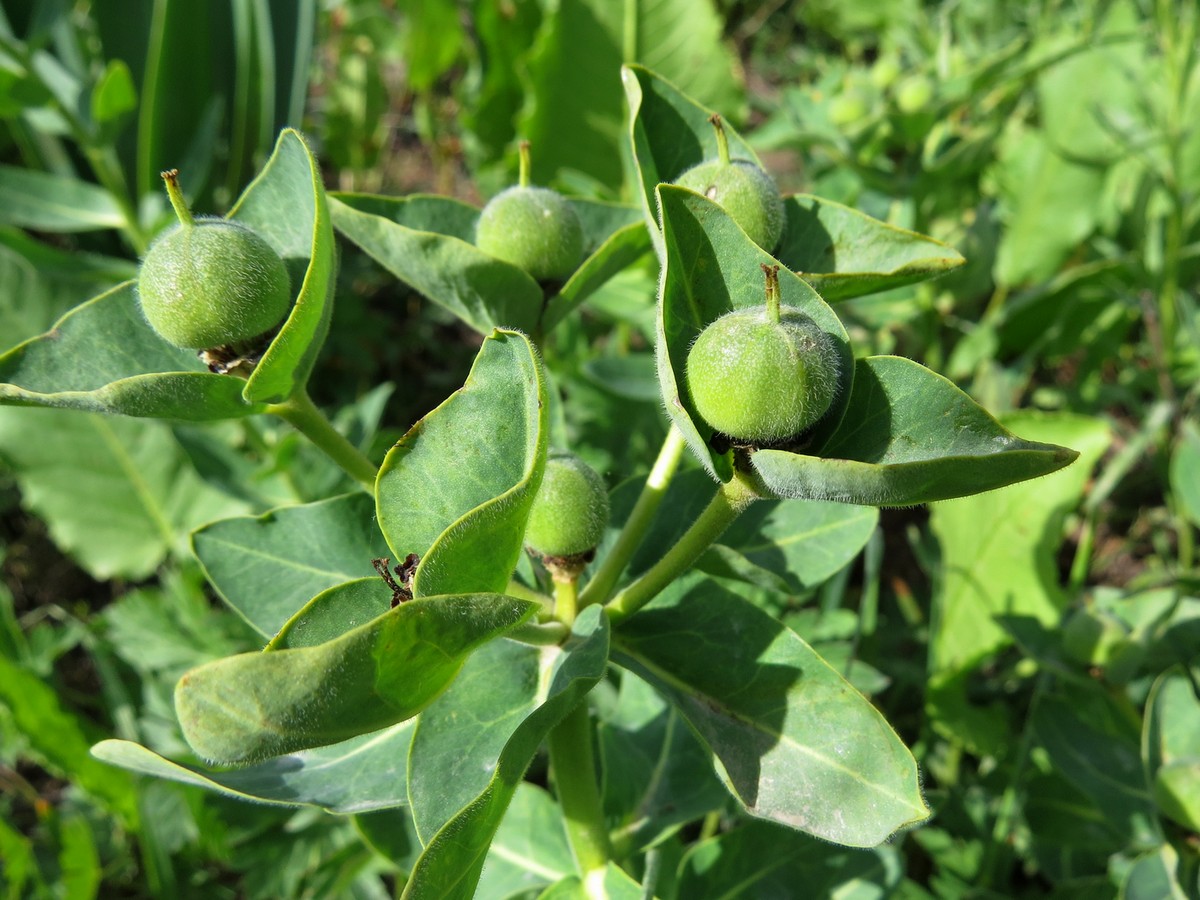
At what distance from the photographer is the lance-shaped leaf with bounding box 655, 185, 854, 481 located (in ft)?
2.86

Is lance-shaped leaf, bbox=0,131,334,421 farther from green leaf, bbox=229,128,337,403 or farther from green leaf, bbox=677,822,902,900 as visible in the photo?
green leaf, bbox=677,822,902,900

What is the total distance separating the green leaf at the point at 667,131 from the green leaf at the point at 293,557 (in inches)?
20.3

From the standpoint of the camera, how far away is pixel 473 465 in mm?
926

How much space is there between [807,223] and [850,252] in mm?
72

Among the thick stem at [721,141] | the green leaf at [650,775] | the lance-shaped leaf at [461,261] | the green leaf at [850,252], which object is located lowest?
the green leaf at [650,775]

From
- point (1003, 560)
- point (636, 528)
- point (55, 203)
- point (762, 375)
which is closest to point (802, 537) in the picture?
point (636, 528)

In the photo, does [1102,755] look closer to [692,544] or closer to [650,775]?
[650,775]

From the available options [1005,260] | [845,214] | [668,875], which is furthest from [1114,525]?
[845,214]

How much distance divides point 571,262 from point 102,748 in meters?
0.71

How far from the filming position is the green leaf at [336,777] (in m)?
1.01

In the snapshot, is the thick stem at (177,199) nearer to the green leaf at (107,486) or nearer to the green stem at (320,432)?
the green stem at (320,432)

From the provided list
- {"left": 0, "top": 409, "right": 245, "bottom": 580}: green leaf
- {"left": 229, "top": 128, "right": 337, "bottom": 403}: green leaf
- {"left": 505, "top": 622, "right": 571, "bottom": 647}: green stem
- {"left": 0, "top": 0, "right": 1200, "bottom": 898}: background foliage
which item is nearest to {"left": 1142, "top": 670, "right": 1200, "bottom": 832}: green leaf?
{"left": 0, "top": 0, "right": 1200, "bottom": 898}: background foliage

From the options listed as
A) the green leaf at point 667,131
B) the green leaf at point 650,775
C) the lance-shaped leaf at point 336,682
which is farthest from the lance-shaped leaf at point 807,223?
the green leaf at point 650,775

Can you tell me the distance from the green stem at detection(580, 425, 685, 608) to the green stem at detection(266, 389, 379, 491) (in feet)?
0.89
